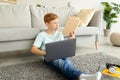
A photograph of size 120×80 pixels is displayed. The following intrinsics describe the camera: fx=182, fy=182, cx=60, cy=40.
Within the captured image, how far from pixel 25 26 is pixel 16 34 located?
64 cm

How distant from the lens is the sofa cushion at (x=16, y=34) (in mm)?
2242

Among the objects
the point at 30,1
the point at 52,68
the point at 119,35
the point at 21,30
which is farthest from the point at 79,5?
the point at 52,68

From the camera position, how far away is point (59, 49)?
5.49 ft

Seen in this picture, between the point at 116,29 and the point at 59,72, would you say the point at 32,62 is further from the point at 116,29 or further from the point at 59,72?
the point at 116,29

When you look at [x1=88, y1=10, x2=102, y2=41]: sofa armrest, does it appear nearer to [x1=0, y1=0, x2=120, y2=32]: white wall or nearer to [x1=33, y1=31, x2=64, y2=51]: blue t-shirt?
[x1=33, y1=31, x2=64, y2=51]: blue t-shirt

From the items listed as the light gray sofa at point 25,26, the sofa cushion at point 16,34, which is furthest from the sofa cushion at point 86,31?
the sofa cushion at point 16,34

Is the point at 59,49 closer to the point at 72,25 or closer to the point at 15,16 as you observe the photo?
the point at 72,25

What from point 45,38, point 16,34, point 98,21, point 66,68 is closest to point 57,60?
point 66,68

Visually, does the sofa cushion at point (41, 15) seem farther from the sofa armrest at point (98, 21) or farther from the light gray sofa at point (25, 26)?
the sofa armrest at point (98, 21)

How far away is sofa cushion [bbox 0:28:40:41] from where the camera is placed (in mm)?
2242

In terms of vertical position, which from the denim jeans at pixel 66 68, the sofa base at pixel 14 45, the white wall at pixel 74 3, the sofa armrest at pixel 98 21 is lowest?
the denim jeans at pixel 66 68

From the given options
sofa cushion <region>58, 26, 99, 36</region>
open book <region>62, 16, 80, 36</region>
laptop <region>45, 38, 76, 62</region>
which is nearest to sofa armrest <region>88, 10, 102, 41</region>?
sofa cushion <region>58, 26, 99, 36</region>

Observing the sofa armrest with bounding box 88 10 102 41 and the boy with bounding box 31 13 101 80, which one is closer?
the boy with bounding box 31 13 101 80

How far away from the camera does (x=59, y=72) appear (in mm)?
1920
